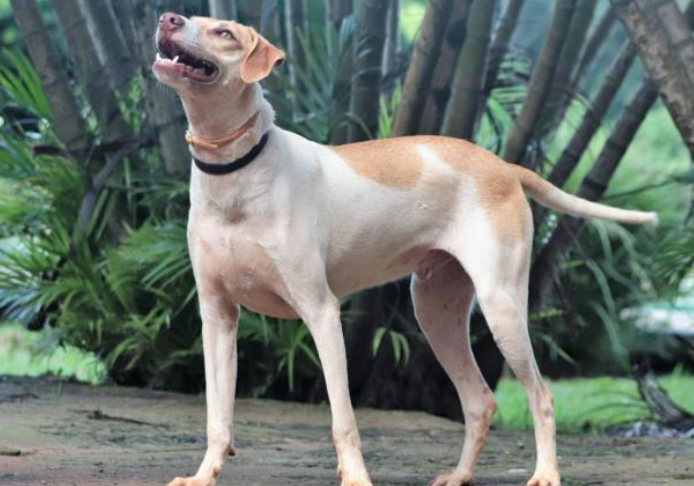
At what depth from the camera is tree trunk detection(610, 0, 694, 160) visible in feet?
16.9

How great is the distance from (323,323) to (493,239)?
2.49ft

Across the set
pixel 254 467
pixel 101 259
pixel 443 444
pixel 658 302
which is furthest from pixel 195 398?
pixel 658 302

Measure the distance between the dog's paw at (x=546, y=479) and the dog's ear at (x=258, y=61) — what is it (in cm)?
163

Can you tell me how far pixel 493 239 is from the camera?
4605 millimetres

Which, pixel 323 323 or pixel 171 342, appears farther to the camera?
pixel 171 342

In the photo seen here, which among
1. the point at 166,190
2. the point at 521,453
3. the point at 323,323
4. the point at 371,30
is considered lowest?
the point at 521,453

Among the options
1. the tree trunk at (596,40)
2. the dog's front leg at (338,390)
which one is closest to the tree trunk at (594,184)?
the tree trunk at (596,40)

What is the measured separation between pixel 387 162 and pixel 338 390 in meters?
0.95

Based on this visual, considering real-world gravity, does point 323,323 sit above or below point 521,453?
above

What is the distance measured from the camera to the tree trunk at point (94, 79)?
7.21 metres

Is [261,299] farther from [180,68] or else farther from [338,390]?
[180,68]

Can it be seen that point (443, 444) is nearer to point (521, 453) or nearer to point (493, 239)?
point (521, 453)

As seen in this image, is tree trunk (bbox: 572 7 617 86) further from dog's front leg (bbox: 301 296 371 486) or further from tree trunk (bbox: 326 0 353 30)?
dog's front leg (bbox: 301 296 371 486)

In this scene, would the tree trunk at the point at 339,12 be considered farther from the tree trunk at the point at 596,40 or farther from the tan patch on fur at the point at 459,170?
the tan patch on fur at the point at 459,170
